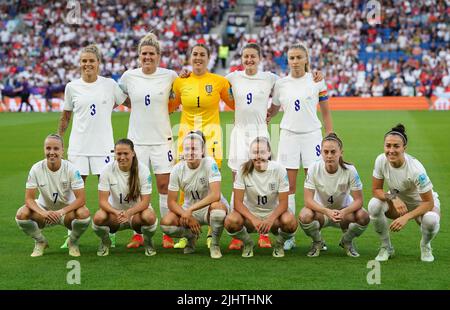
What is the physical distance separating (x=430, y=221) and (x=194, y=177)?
2.16 meters

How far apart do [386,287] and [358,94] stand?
1126 inches

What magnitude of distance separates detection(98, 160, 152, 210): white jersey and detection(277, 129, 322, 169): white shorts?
5.32 ft

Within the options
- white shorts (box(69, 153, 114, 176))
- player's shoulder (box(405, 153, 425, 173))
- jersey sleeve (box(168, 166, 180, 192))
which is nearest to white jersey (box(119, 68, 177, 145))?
white shorts (box(69, 153, 114, 176))

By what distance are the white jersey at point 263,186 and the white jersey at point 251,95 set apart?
1022 millimetres

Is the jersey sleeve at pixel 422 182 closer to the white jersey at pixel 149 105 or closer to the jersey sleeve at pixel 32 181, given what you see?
the white jersey at pixel 149 105

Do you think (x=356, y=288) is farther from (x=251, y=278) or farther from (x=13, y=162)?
(x=13, y=162)

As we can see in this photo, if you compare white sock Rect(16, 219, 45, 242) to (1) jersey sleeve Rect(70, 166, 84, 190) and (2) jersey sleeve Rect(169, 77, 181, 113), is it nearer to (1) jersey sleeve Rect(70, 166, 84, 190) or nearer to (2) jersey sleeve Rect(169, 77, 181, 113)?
(1) jersey sleeve Rect(70, 166, 84, 190)

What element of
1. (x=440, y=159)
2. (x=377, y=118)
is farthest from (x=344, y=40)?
(x=440, y=159)

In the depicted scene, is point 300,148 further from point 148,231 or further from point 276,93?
point 148,231

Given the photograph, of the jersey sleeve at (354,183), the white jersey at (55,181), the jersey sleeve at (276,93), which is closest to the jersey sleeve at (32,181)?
the white jersey at (55,181)

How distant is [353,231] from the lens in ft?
23.8

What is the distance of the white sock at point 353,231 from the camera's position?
7.21 m

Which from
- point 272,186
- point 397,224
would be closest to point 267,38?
point 272,186

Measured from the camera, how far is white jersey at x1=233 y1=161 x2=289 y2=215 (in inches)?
293
